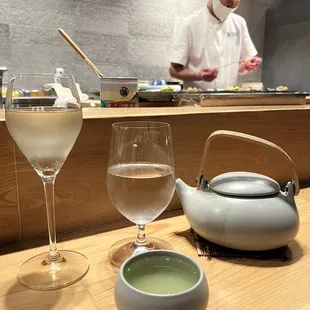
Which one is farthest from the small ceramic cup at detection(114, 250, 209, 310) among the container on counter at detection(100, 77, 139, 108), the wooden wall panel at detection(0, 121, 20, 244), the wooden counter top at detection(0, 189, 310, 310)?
the container on counter at detection(100, 77, 139, 108)

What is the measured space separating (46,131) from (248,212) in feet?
0.98

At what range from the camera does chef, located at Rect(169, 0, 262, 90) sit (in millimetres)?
2574

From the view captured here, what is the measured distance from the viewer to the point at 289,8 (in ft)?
11.2

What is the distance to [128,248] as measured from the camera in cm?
55

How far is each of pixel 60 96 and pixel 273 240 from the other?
36 centimetres

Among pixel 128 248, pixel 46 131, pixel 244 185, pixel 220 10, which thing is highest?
pixel 220 10

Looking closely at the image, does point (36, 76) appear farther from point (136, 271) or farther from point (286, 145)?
point (286, 145)

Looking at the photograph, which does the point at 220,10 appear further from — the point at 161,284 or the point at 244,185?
the point at 161,284

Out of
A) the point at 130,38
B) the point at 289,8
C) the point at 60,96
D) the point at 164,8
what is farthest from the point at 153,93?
the point at 289,8

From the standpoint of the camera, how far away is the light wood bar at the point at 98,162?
57cm

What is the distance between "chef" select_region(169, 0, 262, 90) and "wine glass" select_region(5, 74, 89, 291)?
2048 mm

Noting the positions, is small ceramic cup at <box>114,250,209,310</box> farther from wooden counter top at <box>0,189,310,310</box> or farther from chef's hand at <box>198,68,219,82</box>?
chef's hand at <box>198,68,219,82</box>

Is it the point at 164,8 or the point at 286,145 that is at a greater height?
the point at 164,8

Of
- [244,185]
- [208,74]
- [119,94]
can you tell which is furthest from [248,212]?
[208,74]
